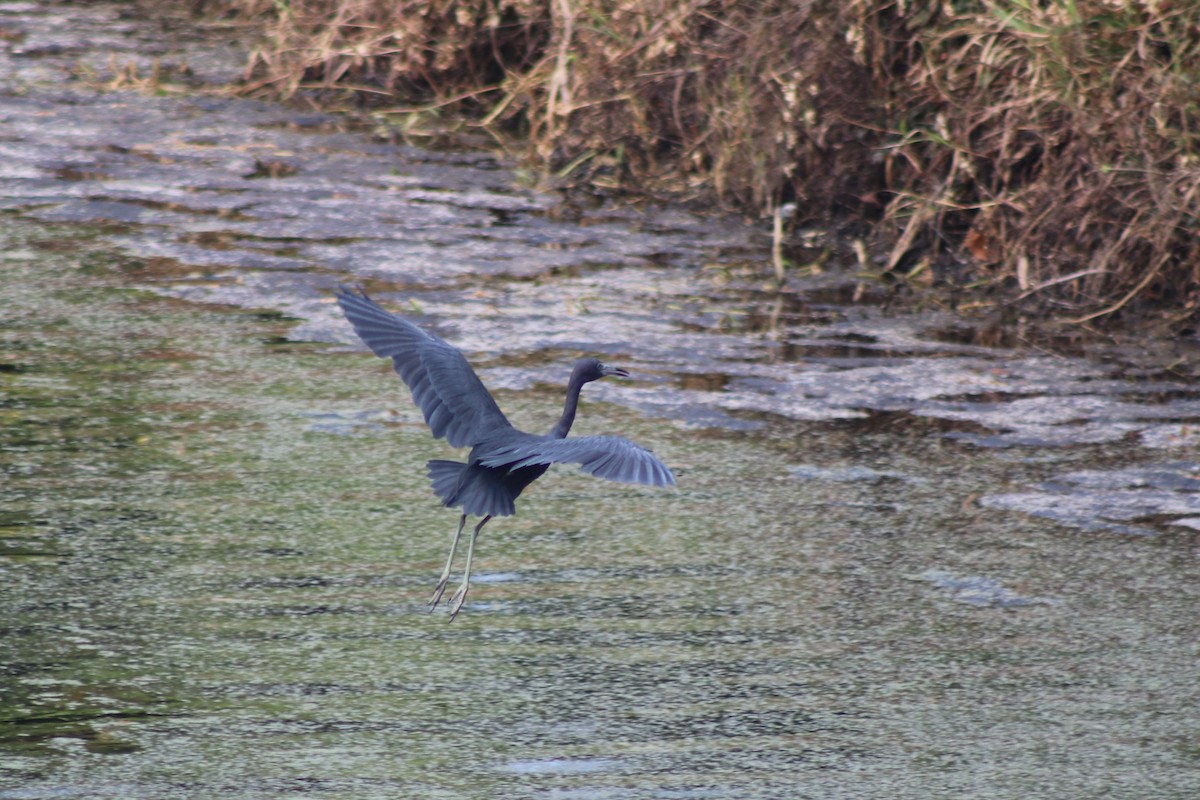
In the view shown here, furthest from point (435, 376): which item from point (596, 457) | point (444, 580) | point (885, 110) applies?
point (885, 110)

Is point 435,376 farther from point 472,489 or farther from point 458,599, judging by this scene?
point 458,599

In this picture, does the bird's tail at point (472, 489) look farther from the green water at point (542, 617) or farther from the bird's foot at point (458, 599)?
the green water at point (542, 617)

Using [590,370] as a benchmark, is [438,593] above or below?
below

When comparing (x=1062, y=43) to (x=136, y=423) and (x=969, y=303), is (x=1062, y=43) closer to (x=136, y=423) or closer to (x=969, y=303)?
(x=969, y=303)

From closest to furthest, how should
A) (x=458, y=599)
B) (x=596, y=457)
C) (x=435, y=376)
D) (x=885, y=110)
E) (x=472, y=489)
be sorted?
(x=596, y=457) < (x=472, y=489) < (x=458, y=599) < (x=435, y=376) < (x=885, y=110)

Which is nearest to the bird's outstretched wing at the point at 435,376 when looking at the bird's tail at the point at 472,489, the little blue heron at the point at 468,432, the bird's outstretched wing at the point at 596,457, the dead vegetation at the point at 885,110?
the little blue heron at the point at 468,432

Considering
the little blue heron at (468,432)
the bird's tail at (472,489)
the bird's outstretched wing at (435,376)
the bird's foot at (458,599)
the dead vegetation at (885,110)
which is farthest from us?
the dead vegetation at (885,110)

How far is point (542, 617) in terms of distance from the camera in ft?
13.3

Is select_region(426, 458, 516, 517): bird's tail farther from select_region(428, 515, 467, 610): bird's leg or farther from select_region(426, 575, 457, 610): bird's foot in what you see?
select_region(426, 575, 457, 610): bird's foot

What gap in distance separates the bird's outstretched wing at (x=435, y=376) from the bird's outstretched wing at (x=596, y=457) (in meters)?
0.22

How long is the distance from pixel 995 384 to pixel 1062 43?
148cm

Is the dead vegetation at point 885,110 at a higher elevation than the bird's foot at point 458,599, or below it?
higher

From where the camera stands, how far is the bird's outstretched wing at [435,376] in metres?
4.05

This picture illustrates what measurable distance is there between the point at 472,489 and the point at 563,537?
77 cm
